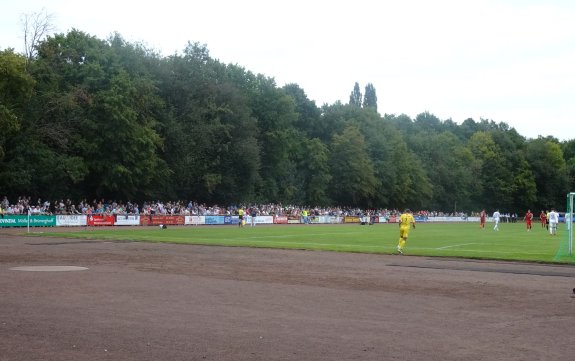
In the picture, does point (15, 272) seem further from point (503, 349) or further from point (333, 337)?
point (503, 349)

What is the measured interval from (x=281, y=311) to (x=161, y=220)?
156 ft

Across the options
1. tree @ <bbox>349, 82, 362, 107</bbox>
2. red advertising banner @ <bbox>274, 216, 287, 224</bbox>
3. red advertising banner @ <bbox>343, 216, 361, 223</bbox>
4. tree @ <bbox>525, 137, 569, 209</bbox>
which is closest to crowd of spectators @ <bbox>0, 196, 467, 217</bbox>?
red advertising banner @ <bbox>274, 216, 287, 224</bbox>

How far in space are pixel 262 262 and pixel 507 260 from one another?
34.8ft

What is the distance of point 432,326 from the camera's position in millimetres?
11742

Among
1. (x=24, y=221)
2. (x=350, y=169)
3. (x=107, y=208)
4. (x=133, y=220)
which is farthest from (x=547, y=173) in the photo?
(x=24, y=221)

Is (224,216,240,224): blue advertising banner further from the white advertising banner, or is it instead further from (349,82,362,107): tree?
(349,82,362,107): tree

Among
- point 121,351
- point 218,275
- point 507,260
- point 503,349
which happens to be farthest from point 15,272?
point 507,260

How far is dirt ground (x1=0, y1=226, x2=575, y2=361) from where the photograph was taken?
372 inches

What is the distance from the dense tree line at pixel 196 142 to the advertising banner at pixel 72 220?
6.74 meters

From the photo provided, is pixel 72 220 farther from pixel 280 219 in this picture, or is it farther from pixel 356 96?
pixel 356 96

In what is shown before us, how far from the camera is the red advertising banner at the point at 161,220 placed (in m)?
57.5

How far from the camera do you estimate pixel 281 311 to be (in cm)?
1311

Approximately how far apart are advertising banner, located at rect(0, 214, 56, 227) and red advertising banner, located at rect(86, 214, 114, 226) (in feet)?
10.8

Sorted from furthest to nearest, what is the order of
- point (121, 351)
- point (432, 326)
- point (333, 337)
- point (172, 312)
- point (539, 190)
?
point (539, 190)
point (172, 312)
point (432, 326)
point (333, 337)
point (121, 351)
